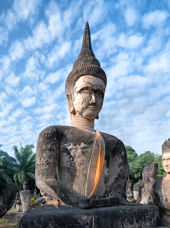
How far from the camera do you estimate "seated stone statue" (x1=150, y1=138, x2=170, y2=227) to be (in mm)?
3656

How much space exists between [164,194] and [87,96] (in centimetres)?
243

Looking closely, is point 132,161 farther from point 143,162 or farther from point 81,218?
point 81,218

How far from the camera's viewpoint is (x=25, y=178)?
29.2 m

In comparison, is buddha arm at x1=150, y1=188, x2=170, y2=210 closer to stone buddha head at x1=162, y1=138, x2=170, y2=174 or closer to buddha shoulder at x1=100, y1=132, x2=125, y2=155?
stone buddha head at x1=162, y1=138, x2=170, y2=174

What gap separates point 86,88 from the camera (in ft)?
12.2

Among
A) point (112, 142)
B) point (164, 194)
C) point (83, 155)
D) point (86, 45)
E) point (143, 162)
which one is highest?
point (86, 45)

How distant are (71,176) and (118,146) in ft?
3.28

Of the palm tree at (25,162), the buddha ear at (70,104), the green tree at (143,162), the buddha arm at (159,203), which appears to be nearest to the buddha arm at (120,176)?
the buddha arm at (159,203)

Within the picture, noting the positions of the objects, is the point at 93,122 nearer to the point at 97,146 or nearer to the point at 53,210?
the point at 97,146

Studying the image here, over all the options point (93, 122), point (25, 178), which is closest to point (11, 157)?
point (25, 178)

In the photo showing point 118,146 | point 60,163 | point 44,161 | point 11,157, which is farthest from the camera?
point 11,157

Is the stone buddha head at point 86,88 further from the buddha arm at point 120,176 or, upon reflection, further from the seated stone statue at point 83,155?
the buddha arm at point 120,176

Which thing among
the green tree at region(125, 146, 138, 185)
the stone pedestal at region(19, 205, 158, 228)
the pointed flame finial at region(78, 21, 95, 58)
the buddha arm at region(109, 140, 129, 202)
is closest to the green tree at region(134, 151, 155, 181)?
the green tree at region(125, 146, 138, 185)

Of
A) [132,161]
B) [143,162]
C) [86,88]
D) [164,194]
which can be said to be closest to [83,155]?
[86,88]
